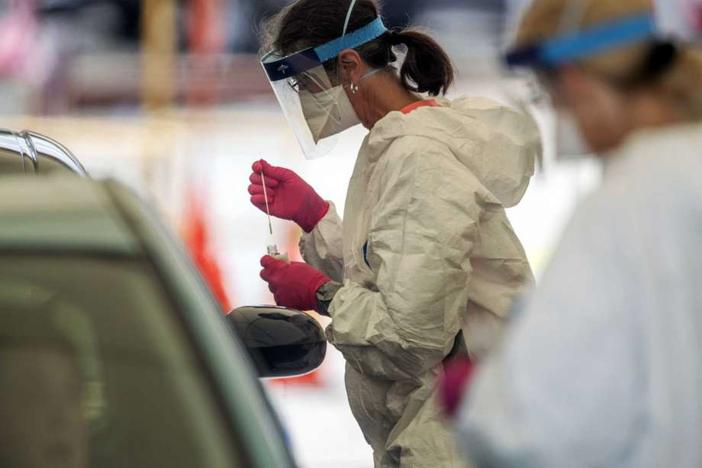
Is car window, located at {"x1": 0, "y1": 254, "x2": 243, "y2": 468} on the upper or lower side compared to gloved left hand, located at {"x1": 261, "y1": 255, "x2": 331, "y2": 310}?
upper

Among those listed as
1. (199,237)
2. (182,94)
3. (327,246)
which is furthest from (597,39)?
(182,94)

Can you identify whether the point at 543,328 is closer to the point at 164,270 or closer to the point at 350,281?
the point at 164,270

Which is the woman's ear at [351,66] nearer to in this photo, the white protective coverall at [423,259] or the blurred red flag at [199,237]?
the white protective coverall at [423,259]

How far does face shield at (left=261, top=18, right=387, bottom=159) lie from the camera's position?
4051 mm

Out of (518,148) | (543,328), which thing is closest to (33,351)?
(543,328)

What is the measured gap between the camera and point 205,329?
241cm

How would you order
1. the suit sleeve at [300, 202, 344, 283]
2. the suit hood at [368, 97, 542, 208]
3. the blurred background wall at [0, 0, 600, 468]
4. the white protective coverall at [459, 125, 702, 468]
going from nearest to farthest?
the white protective coverall at [459, 125, 702, 468] → the suit hood at [368, 97, 542, 208] → the suit sleeve at [300, 202, 344, 283] → the blurred background wall at [0, 0, 600, 468]

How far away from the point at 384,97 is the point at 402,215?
1.60 feet

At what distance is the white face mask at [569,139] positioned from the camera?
92.7 inches

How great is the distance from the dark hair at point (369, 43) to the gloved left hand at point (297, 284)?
525mm

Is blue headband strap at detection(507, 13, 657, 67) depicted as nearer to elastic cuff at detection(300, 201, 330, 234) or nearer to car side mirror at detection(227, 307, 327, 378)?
car side mirror at detection(227, 307, 327, 378)

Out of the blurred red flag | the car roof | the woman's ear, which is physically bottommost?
the blurred red flag

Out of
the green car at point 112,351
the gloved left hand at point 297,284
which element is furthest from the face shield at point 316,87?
the green car at point 112,351

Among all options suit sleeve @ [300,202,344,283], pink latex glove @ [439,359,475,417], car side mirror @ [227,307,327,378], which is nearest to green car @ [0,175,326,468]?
pink latex glove @ [439,359,475,417]
